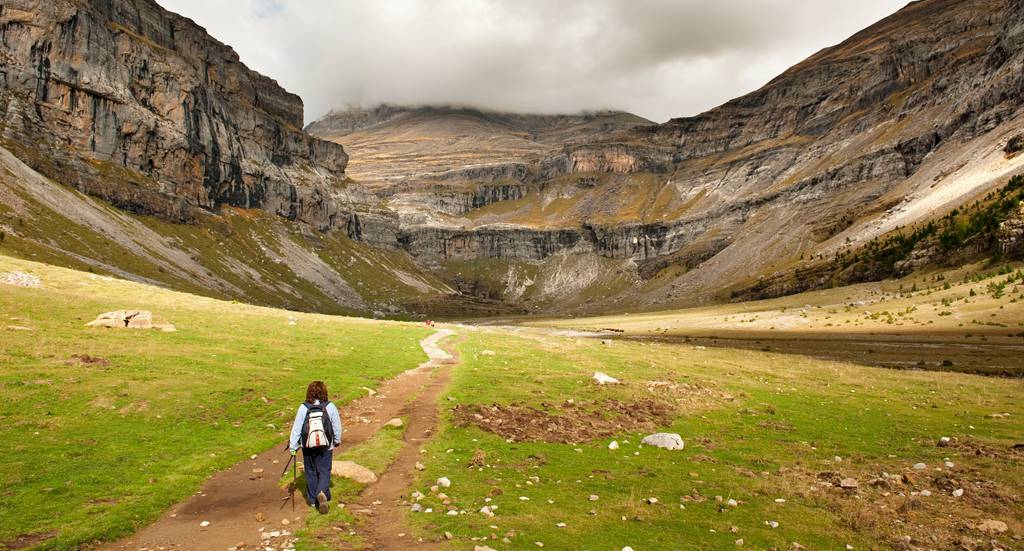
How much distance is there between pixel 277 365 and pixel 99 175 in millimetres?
186641

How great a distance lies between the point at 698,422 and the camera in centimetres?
2305

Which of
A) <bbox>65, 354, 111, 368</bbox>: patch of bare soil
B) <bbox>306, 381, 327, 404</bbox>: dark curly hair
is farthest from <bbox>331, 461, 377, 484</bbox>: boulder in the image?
<bbox>65, 354, 111, 368</bbox>: patch of bare soil

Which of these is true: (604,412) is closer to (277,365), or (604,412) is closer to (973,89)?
(277,365)

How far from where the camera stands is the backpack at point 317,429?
13.6 metres

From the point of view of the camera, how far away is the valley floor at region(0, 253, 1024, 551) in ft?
38.7

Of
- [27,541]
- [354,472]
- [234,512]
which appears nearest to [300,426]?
[234,512]

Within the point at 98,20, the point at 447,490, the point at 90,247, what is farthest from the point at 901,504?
the point at 98,20

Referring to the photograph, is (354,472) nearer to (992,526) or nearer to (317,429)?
(317,429)

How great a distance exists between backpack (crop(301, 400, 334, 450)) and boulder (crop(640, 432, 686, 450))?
38.7 ft

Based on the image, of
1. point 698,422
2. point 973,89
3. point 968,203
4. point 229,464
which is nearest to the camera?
point 229,464

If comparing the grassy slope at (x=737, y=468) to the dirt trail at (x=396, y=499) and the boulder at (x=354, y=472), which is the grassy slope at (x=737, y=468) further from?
the boulder at (x=354, y=472)

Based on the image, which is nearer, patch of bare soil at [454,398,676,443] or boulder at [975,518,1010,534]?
boulder at [975,518,1010,534]

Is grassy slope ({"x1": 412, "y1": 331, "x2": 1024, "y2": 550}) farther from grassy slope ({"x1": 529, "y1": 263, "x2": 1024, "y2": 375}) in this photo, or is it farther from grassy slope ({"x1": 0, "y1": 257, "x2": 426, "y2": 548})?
grassy slope ({"x1": 529, "y1": 263, "x2": 1024, "y2": 375})

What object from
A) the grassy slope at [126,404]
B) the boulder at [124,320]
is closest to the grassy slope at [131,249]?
the boulder at [124,320]
